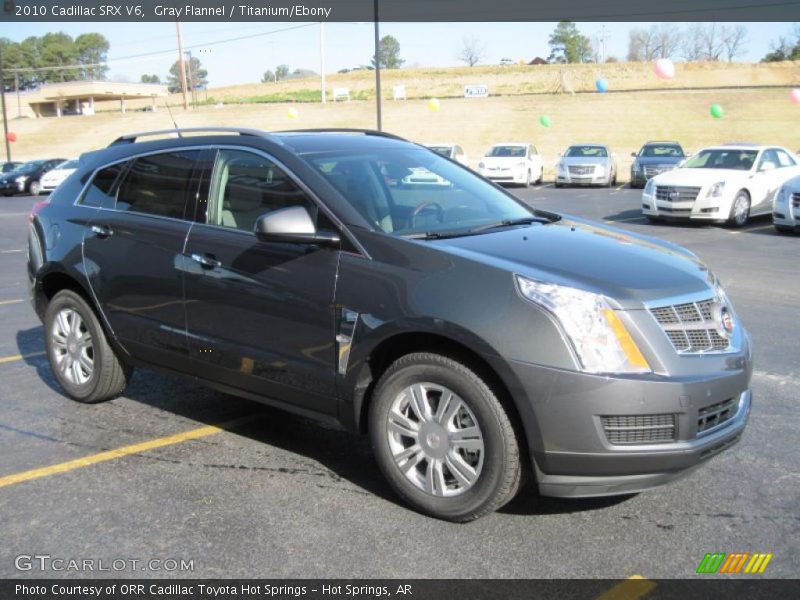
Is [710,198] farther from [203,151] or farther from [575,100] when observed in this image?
[575,100]

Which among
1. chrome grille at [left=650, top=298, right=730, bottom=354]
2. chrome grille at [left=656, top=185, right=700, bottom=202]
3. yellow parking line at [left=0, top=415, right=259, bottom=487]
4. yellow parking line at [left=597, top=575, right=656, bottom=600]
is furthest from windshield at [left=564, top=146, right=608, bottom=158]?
yellow parking line at [left=597, top=575, right=656, bottom=600]

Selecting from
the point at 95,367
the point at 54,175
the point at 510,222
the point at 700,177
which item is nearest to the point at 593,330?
the point at 510,222

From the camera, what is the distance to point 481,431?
3.51m

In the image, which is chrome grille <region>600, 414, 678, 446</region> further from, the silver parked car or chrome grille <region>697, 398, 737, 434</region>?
the silver parked car

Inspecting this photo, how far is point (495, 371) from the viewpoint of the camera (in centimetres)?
345

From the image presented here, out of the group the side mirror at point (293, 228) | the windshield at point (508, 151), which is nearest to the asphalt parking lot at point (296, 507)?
the side mirror at point (293, 228)

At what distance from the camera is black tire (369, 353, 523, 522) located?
11.3 ft

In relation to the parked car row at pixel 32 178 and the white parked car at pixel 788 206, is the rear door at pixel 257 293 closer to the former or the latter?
the white parked car at pixel 788 206

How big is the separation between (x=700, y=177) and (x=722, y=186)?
0.56m

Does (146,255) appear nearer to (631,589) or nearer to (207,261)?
(207,261)

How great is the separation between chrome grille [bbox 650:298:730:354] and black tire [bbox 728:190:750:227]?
1314cm

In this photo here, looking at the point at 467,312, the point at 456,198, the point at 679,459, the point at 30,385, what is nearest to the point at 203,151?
the point at 456,198

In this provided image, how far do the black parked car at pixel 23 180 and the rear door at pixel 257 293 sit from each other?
3279cm

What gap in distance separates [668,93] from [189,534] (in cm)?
6453
